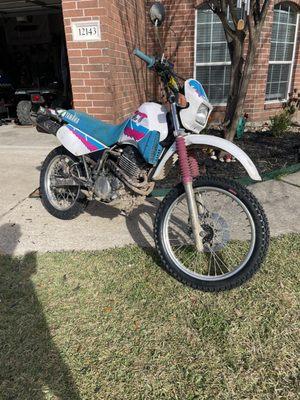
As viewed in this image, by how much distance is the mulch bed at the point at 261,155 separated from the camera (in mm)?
4723

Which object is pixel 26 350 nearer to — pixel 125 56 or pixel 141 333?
pixel 141 333

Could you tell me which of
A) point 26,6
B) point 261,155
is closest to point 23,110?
point 26,6

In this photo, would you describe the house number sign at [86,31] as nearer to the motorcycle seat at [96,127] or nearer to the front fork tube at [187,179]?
the motorcycle seat at [96,127]

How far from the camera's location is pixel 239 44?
14.9 ft

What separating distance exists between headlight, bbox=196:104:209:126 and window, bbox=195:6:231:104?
5728 millimetres

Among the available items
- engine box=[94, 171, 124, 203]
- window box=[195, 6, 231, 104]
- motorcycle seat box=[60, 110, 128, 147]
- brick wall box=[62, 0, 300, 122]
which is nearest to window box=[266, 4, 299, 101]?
brick wall box=[62, 0, 300, 122]

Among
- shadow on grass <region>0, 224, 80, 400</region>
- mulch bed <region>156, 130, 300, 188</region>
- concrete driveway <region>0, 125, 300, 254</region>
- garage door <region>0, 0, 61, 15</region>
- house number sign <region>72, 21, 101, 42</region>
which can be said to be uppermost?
garage door <region>0, 0, 61, 15</region>

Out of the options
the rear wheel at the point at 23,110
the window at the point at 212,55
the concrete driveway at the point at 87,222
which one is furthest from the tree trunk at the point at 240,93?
the rear wheel at the point at 23,110

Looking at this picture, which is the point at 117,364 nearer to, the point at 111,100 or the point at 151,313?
the point at 151,313

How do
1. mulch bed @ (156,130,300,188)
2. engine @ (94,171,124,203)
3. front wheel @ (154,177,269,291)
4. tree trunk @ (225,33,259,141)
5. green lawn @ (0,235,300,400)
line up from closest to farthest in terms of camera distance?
green lawn @ (0,235,300,400), front wheel @ (154,177,269,291), engine @ (94,171,124,203), tree trunk @ (225,33,259,141), mulch bed @ (156,130,300,188)

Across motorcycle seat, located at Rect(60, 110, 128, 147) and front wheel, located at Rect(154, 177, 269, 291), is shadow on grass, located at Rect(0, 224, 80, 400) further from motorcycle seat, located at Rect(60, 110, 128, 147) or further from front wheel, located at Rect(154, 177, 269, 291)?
motorcycle seat, located at Rect(60, 110, 128, 147)

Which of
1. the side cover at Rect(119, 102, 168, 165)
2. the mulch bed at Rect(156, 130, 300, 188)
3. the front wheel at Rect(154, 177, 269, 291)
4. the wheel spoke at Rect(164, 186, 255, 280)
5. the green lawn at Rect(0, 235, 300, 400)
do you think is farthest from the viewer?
the mulch bed at Rect(156, 130, 300, 188)

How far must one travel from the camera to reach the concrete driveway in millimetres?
3199

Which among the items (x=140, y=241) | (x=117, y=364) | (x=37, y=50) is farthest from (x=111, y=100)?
(x=37, y=50)
